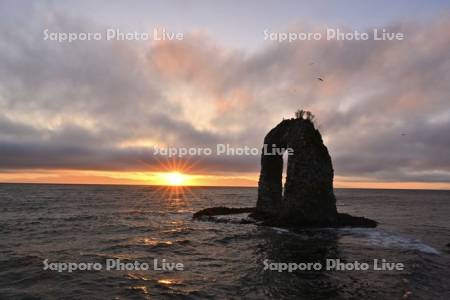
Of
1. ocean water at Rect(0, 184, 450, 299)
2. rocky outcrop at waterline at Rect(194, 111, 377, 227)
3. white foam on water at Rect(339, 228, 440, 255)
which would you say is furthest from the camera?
rocky outcrop at waterline at Rect(194, 111, 377, 227)

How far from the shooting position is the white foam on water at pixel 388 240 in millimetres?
27553

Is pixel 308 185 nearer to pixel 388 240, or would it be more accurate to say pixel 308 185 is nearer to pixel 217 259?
pixel 388 240

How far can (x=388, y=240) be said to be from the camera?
3025cm

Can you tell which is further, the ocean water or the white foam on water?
the white foam on water

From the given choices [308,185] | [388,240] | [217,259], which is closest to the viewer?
[217,259]

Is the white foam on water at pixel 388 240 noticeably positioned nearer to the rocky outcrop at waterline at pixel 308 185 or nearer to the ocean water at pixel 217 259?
the ocean water at pixel 217 259

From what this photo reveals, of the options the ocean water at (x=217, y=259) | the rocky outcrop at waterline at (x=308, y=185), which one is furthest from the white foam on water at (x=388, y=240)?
the rocky outcrop at waterline at (x=308, y=185)

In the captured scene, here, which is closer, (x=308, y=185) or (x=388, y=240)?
(x=388, y=240)

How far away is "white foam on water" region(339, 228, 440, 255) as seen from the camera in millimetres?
27553

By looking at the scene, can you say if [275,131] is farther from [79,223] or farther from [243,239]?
[79,223]

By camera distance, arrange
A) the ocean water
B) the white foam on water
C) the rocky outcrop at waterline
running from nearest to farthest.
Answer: the ocean water < the white foam on water < the rocky outcrop at waterline

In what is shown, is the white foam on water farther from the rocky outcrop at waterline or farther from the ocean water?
the rocky outcrop at waterline

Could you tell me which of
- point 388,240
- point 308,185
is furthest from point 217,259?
point 308,185

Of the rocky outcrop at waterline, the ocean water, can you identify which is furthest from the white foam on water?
the rocky outcrop at waterline
